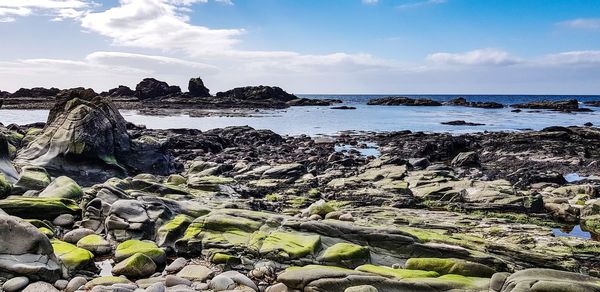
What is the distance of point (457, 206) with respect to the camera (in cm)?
1775

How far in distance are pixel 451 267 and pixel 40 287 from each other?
8028 millimetres

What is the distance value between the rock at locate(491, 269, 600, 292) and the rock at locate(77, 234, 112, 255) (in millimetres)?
8580

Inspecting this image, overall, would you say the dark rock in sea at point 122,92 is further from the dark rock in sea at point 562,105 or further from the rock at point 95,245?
the rock at point 95,245

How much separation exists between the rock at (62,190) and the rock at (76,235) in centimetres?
335

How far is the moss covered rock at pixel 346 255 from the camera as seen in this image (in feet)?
33.1

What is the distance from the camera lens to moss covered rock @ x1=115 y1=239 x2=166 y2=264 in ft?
33.3

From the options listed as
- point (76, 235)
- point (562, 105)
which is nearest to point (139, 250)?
point (76, 235)

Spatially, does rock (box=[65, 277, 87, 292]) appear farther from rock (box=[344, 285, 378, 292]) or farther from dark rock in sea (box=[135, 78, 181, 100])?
dark rock in sea (box=[135, 78, 181, 100])

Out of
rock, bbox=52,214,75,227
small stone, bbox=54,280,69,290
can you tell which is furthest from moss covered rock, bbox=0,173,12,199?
small stone, bbox=54,280,69,290

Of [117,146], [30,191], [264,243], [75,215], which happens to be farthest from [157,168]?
[264,243]

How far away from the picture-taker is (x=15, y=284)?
26.2 feet

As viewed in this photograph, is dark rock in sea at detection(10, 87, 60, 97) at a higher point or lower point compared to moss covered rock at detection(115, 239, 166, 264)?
higher

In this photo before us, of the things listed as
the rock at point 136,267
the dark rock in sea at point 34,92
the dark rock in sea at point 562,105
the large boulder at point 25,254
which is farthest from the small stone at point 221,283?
the dark rock in sea at point 34,92

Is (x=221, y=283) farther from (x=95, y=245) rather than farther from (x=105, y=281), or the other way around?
(x=95, y=245)
